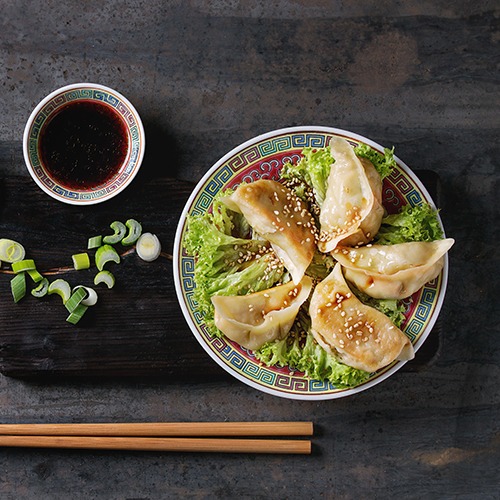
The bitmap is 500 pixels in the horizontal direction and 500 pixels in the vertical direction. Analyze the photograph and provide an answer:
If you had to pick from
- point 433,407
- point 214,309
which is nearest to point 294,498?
point 433,407

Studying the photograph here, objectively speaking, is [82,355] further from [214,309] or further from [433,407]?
[433,407]

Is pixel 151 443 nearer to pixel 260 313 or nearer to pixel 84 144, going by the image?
pixel 260 313

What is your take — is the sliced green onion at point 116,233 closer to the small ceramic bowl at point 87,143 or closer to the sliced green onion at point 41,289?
the small ceramic bowl at point 87,143

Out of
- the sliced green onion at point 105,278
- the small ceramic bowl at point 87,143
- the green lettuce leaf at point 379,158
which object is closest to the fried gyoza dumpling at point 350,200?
the green lettuce leaf at point 379,158

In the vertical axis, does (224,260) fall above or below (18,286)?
above

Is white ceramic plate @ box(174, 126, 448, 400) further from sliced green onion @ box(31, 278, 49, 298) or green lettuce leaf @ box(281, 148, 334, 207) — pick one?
sliced green onion @ box(31, 278, 49, 298)

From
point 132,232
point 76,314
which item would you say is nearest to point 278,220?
point 132,232

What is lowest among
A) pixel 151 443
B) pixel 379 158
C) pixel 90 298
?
pixel 151 443
